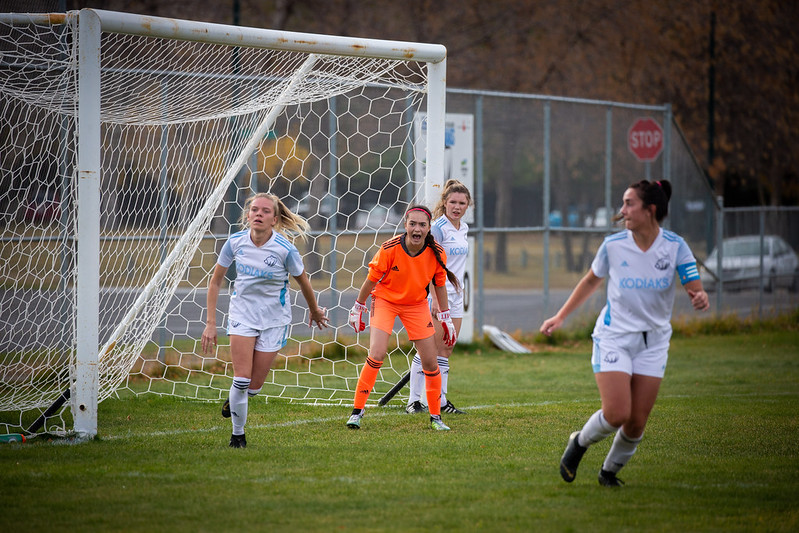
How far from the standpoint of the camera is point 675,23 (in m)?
25.7

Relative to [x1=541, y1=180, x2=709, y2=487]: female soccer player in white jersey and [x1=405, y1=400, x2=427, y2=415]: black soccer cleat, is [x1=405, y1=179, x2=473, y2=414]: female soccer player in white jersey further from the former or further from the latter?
[x1=541, y1=180, x2=709, y2=487]: female soccer player in white jersey

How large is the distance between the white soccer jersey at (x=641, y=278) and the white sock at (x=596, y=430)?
0.53 meters

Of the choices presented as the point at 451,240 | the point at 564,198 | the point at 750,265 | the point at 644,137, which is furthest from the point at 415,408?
the point at 750,265

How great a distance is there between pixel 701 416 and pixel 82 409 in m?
5.57

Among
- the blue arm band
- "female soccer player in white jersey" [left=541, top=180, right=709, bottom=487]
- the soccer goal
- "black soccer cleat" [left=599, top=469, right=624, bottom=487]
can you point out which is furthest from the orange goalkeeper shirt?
the blue arm band

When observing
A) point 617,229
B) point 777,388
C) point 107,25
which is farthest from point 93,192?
point 617,229

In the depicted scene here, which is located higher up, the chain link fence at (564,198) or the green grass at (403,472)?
Result: the chain link fence at (564,198)

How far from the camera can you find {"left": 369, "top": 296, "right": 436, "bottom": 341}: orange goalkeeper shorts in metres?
7.72

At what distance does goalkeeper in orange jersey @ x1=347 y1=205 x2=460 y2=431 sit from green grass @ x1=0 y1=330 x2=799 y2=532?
38 centimetres

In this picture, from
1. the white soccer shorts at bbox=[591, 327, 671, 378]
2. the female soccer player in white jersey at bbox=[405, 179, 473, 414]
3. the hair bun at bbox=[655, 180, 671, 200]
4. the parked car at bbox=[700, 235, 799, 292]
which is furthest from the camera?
the parked car at bbox=[700, 235, 799, 292]

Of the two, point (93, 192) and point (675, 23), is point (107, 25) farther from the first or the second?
point (675, 23)

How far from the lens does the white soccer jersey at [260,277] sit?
691 centimetres

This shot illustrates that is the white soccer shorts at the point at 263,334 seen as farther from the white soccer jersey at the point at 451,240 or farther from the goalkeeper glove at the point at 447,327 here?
the white soccer jersey at the point at 451,240

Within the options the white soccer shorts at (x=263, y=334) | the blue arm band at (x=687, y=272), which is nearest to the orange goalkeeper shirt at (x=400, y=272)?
the white soccer shorts at (x=263, y=334)
